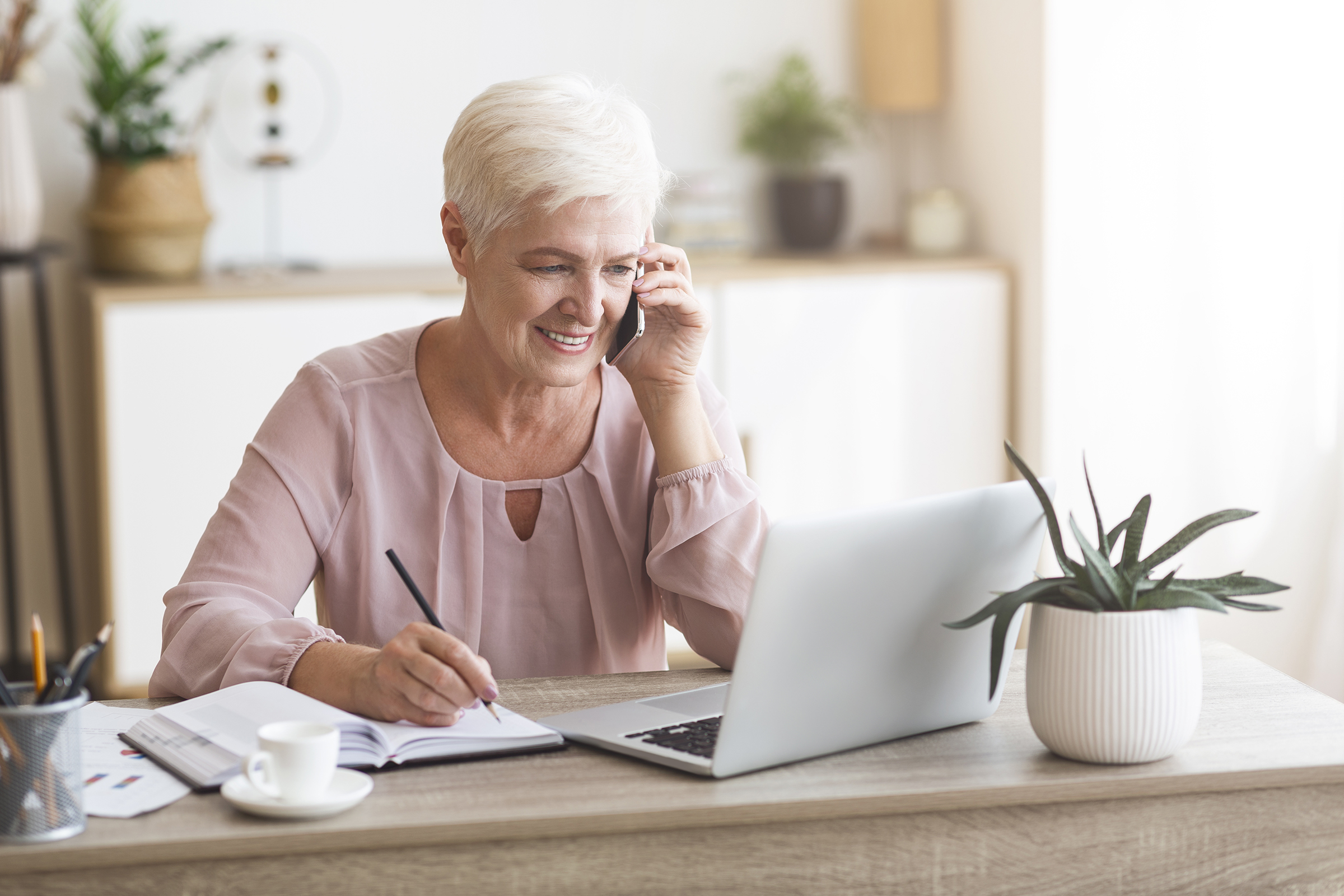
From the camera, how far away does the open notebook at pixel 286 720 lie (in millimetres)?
1190

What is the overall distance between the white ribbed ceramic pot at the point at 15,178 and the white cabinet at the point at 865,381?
5.14ft

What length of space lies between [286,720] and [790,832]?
0.45 meters

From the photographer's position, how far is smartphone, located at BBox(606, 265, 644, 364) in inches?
66.8

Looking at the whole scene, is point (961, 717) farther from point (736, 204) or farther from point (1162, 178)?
point (736, 204)

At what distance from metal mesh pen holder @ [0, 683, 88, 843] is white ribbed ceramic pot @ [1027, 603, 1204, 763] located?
768 mm

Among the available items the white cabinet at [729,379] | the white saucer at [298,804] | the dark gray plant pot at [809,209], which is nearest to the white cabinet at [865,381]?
the white cabinet at [729,379]

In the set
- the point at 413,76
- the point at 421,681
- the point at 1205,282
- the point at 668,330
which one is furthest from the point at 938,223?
the point at 421,681

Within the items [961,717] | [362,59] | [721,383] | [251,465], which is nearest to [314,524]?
[251,465]

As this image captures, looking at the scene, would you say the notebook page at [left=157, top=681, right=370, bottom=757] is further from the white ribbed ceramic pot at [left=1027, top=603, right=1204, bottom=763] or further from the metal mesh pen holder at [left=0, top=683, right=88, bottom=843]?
the white ribbed ceramic pot at [left=1027, top=603, right=1204, bottom=763]

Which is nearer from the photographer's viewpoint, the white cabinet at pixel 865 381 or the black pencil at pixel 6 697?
the black pencil at pixel 6 697

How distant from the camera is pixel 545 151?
62.5 inches

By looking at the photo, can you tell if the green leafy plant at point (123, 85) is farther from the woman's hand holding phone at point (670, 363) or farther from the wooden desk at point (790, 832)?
the wooden desk at point (790, 832)

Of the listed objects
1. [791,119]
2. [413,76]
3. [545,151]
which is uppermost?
[413,76]

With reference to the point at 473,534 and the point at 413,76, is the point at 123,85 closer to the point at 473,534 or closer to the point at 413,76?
the point at 413,76
